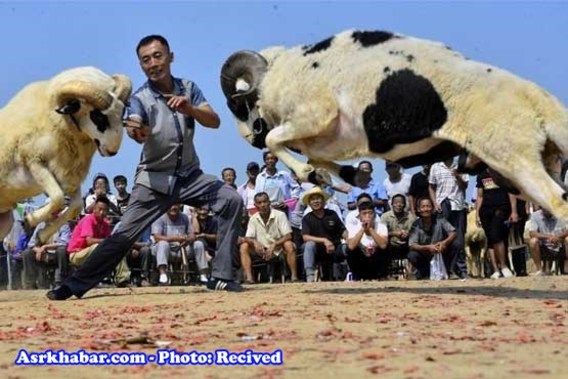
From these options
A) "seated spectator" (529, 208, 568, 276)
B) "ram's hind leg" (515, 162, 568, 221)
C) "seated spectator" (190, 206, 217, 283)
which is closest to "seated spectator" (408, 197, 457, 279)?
"seated spectator" (529, 208, 568, 276)

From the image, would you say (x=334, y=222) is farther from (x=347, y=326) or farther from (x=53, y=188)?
(x=347, y=326)

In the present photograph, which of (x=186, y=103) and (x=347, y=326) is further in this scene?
(x=186, y=103)

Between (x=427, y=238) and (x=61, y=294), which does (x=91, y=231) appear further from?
(x=427, y=238)

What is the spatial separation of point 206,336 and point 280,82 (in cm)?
409

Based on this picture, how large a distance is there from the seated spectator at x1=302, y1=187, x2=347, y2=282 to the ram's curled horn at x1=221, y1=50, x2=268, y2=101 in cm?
578

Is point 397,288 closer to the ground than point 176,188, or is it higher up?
closer to the ground

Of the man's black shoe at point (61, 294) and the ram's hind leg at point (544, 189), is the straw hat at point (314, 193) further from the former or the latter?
the ram's hind leg at point (544, 189)

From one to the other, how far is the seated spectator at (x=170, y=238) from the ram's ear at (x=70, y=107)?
5779 mm

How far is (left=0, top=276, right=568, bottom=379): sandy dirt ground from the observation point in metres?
6.52

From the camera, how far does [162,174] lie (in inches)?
480

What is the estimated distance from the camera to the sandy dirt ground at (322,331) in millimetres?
6516

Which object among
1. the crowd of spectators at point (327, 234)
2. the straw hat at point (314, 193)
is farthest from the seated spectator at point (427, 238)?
the straw hat at point (314, 193)

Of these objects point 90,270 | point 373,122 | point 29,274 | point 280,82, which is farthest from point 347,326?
point 29,274

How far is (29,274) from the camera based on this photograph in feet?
63.9
